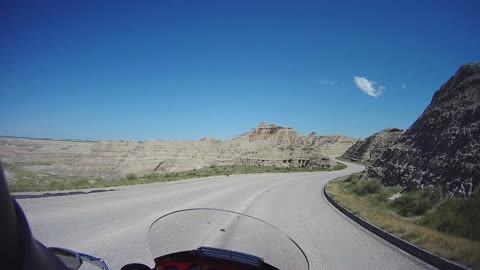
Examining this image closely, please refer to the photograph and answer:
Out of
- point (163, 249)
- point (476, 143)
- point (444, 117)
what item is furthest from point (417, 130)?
point (163, 249)

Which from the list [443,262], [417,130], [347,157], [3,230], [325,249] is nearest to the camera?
[3,230]

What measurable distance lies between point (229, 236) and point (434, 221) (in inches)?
458

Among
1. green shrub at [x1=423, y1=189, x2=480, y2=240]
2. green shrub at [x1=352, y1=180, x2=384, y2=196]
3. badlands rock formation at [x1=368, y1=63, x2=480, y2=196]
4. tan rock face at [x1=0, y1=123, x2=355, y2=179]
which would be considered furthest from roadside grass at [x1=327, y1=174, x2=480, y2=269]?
tan rock face at [x1=0, y1=123, x2=355, y2=179]

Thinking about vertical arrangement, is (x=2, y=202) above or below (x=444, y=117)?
below

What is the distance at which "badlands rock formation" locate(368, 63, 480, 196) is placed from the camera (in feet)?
53.4

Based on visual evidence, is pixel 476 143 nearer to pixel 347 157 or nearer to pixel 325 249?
pixel 325 249

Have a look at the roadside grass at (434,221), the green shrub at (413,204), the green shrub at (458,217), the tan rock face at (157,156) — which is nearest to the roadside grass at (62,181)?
the roadside grass at (434,221)

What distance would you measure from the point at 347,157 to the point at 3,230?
417ft

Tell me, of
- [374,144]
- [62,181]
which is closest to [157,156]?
[374,144]

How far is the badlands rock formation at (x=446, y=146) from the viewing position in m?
16.3

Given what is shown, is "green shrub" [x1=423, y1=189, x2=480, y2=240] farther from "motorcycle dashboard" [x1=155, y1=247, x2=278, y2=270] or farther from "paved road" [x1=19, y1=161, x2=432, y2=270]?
"motorcycle dashboard" [x1=155, y1=247, x2=278, y2=270]

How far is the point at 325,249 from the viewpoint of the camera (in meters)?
9.28

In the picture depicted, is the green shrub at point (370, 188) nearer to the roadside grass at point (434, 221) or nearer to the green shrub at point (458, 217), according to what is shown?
the roadside grass at point (434, 221)

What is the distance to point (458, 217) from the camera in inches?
477
